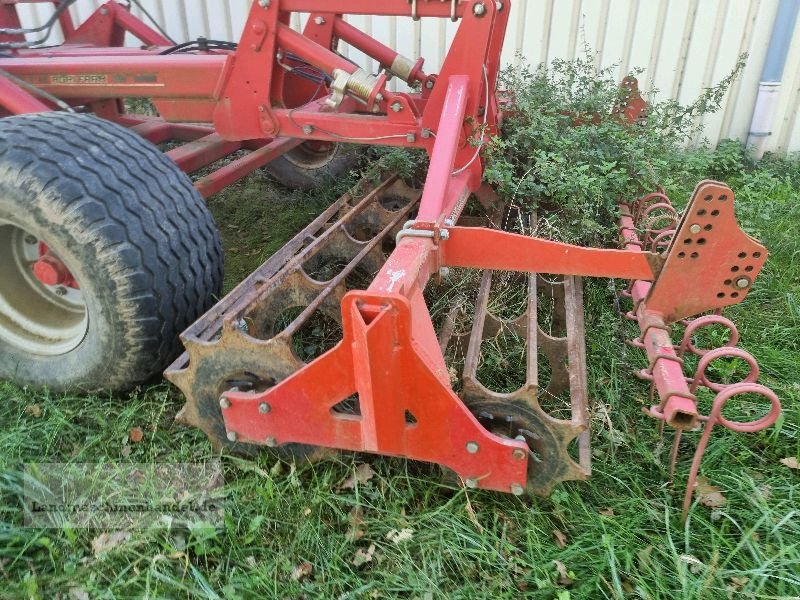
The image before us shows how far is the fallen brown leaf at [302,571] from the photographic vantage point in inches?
67.1

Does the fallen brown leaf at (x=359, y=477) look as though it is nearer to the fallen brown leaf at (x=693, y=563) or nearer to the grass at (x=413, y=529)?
the grass at (x=413, y=529)

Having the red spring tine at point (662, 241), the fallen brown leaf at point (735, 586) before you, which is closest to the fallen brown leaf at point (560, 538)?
Result: the fallen brown leaf at point (735, 586)

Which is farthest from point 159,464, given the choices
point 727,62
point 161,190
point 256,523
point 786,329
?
point 727,62

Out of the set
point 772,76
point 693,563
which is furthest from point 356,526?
point 772,76

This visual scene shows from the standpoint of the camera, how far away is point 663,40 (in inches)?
182

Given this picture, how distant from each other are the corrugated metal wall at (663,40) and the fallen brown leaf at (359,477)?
378 cm

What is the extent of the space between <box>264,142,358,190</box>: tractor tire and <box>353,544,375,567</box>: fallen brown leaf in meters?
2.70

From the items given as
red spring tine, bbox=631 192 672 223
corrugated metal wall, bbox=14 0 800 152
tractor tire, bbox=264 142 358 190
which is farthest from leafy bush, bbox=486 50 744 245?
corrugated metal wall, bbox=14 0 800 152

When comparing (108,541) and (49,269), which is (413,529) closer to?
(108,541)

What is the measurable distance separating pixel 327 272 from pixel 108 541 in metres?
1.45

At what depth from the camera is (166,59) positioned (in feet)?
8.41

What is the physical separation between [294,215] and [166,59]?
1432mm

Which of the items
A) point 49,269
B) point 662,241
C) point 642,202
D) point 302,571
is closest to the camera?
point 302,571

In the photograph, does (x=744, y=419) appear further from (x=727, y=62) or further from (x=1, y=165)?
(x=727, y=62)
